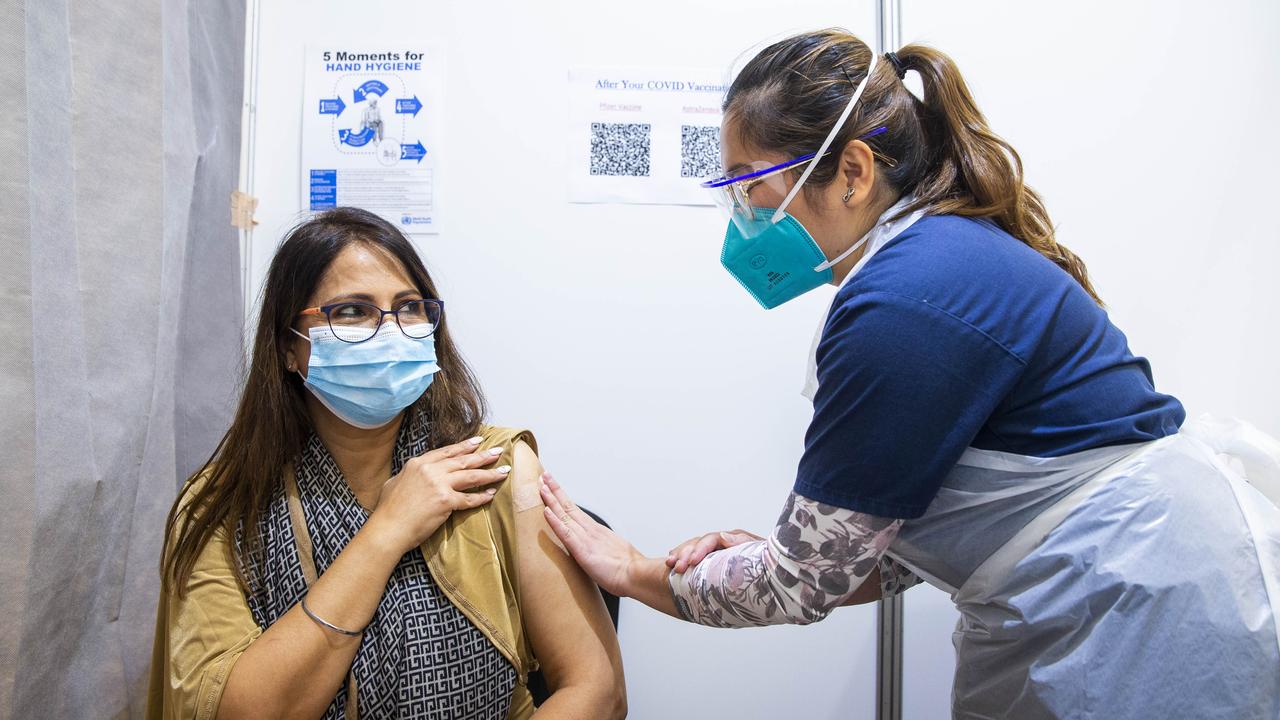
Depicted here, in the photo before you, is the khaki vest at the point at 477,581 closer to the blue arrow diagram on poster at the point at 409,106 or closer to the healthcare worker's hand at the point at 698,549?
the healthcare worker's hand at the point at 698,549

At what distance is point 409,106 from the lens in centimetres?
187

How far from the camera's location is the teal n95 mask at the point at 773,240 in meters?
1.09

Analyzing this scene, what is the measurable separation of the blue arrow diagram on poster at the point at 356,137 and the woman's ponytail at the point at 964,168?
133cm

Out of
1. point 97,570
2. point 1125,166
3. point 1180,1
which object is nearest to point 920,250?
point 1125,166

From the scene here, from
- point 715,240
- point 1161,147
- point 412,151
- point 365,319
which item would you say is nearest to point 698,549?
point 365,319

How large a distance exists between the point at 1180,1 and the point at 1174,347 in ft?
2.86

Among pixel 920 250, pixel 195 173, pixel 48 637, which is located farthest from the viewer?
pixel 195 173

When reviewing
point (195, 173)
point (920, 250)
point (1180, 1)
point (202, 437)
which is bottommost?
point (202, 437)

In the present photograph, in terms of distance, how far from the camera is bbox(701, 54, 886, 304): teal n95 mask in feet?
3.59

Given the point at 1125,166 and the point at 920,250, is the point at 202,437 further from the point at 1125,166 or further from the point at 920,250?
the point at 1125,166

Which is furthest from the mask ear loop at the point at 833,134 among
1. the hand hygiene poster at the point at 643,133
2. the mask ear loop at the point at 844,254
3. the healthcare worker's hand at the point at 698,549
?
the hand hygiene poster at the point at 643,133

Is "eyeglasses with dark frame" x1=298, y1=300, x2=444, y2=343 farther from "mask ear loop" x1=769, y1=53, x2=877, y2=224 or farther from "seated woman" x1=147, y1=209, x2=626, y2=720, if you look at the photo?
"mask ear loop" x1=769, y1=53, x2=877, y2=224

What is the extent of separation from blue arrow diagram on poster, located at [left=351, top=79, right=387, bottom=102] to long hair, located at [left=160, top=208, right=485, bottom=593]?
1.97 feet

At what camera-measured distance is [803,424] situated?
6.29ft
